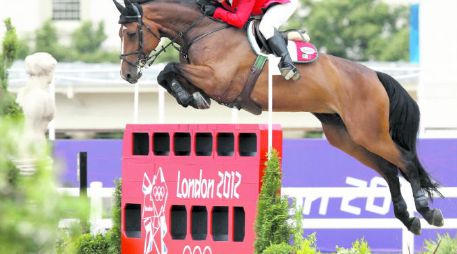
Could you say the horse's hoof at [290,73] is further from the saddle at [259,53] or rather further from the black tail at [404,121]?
the black tail at [404,121]

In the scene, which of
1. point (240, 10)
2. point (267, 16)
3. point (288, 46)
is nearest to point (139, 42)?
point (240, 10)

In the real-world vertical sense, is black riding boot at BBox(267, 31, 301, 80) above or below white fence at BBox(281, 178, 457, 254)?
above

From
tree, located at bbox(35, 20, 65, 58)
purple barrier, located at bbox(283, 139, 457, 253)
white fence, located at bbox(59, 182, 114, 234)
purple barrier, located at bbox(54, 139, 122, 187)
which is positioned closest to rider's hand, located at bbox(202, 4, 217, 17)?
white fence, located at bbox(59, 182, 114, 234)

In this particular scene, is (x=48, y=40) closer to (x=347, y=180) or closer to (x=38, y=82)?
(x=347, y=180)

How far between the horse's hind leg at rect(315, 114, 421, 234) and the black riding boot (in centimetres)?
69

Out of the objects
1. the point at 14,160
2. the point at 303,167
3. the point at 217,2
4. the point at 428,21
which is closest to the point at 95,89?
the point at 428,21

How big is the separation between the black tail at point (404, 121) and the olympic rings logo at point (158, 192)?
7.17 feet

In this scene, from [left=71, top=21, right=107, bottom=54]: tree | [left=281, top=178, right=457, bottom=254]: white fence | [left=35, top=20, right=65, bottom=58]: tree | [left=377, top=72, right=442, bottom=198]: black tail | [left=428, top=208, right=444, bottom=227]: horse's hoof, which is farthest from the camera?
[left=71, top=21, right=107, bottom=54]: tree

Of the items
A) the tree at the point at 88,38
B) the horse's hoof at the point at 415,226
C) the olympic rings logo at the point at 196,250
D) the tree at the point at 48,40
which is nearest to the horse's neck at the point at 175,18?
the olympic rings logo at the point at 196,250

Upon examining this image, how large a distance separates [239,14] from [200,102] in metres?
0.63

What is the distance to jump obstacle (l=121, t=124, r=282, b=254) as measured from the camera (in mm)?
5289

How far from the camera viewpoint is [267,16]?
6.35m

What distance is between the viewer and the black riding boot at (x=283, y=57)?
625 centimetres

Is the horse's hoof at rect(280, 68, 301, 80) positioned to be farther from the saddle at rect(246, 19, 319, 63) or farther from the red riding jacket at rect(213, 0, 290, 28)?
the red riding jacket at rect(213, 0, 290, 28)
